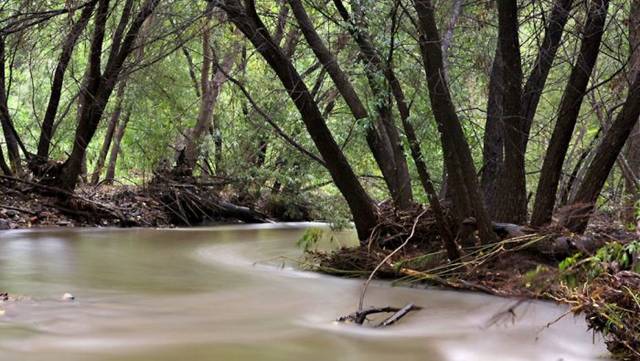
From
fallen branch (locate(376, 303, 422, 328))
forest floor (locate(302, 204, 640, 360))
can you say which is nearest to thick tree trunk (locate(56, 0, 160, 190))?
forest floor (locate(302, 204, 640, 360))

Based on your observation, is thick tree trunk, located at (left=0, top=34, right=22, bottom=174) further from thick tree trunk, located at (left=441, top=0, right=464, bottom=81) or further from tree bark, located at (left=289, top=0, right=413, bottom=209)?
thick tree trunk, located at (left=441, top=0, right=464, bottom=81)

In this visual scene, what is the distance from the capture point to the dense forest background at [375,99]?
7.04 metres

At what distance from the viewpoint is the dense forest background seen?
7035 mm

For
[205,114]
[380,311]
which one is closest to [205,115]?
[205,114]

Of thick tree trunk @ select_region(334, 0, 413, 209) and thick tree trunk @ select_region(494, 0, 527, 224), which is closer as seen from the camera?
thick tree trunk @ select_region(494, 0, 527, 224)

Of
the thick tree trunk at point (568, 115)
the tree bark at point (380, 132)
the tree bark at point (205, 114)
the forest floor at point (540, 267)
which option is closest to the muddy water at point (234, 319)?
the forest floor at point (540, 267)

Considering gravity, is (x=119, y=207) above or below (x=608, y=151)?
below

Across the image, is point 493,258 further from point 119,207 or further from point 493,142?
point 119,207

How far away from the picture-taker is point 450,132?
6809 millimetres

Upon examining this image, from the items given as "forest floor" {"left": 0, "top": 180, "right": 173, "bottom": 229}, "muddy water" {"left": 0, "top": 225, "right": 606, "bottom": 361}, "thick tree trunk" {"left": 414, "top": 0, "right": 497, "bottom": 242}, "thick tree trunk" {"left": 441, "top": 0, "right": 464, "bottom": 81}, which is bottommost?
"muddy water" {"left": 0, "top": 225, "right": 606, "bottom": 361}

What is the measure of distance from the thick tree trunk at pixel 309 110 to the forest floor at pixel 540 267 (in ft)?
1.05

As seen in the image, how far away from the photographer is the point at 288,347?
447 centimetres

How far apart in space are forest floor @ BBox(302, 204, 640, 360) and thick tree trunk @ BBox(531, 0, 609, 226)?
541 mm

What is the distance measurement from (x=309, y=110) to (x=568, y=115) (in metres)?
3.06
